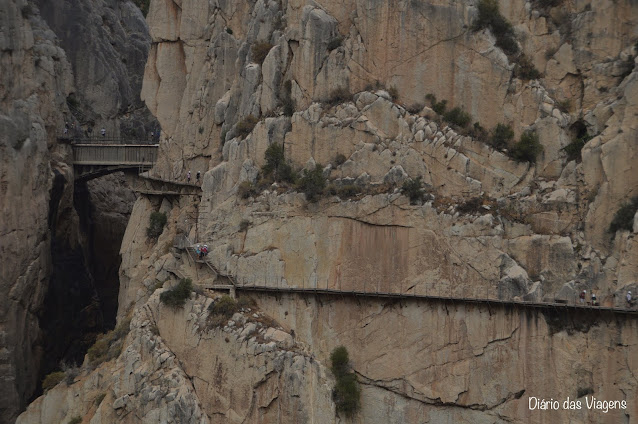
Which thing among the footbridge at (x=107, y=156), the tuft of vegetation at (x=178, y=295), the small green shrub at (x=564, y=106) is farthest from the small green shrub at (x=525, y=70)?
the footbridge at (x=107, y=156)

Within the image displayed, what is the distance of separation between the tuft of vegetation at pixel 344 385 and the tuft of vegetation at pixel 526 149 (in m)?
10.3

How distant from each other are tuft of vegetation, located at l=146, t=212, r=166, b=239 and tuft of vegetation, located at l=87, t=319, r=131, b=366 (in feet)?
16.2

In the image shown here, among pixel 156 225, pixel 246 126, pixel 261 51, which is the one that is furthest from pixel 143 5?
pixel 246 126

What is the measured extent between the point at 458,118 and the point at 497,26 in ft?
13.6

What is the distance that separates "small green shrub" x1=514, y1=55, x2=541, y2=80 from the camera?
165 feet

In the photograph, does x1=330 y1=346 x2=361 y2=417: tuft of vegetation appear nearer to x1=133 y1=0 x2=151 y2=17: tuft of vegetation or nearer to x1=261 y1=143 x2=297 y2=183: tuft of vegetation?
x1=261 y1=143 x2=297 y2=183: tuft of vegetation

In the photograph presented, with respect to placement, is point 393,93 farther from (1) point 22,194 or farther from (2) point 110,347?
(1) point 22,194

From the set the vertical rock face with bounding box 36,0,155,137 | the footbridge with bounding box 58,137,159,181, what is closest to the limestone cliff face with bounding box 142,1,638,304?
the footbridge with bounding box 58,137,159,181

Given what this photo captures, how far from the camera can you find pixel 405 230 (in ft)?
162

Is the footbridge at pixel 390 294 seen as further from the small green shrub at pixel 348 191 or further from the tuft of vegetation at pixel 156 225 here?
the tuft of vegetation at pixel 156 225

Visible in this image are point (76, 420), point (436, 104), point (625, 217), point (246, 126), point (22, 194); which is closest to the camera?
point (625, 217)

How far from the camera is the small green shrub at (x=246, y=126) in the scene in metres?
53.1

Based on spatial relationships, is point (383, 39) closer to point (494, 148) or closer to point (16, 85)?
point (494, 148)

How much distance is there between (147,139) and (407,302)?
31909mm
